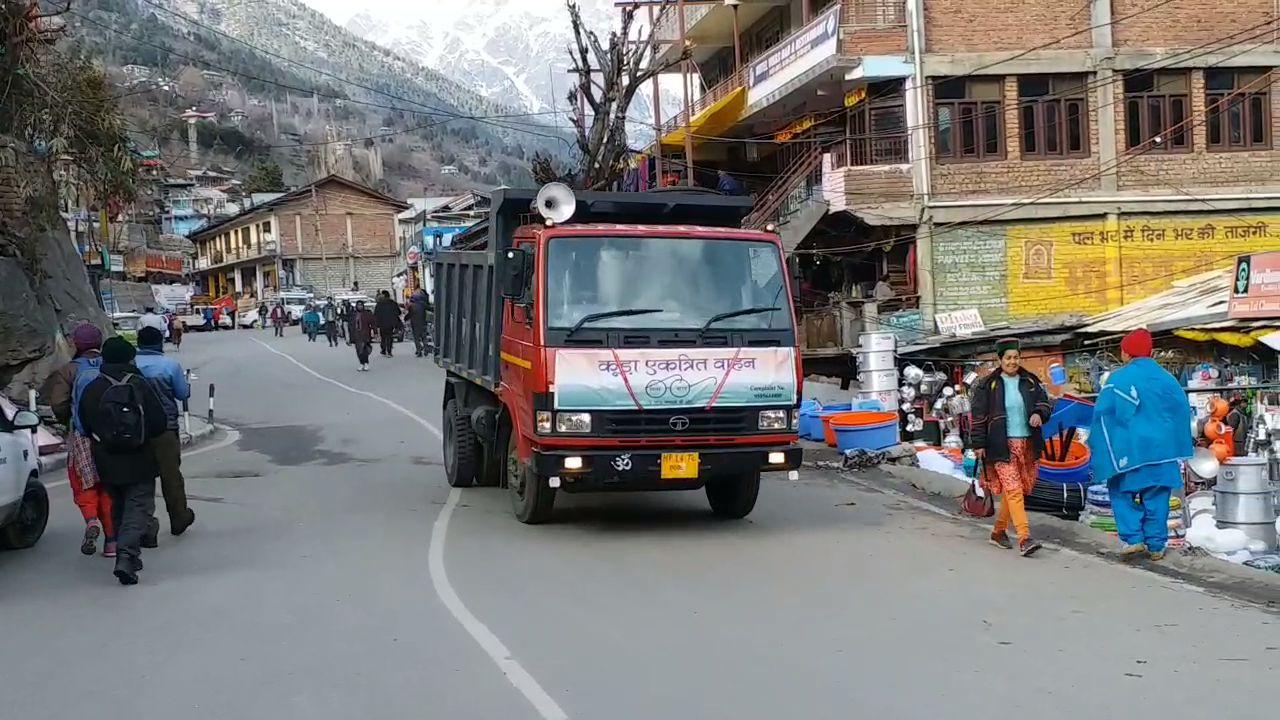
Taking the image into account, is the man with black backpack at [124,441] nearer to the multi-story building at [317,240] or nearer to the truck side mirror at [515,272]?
the truck side mirror at [515,272]

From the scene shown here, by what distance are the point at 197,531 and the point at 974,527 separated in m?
6.98

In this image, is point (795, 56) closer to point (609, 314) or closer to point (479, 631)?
point (609, 314)

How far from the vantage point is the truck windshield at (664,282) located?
9875mm

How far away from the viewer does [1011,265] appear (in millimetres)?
28438

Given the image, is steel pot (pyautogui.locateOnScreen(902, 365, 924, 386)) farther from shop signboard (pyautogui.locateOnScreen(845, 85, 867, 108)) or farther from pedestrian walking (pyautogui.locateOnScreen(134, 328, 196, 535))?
pedestrian walking (pyautogui.locateOnScreen(134, 328, 196, 535))

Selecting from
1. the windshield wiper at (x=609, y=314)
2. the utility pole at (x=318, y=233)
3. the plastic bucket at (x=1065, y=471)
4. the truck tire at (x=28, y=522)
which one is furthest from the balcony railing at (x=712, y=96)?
the utility pole at (x=318, y=233)

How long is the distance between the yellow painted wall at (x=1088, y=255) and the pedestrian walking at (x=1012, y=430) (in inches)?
756

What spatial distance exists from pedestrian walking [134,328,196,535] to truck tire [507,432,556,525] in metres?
2.81

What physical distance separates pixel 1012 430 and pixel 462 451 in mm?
6130

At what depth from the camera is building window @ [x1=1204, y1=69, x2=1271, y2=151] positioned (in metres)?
28.4

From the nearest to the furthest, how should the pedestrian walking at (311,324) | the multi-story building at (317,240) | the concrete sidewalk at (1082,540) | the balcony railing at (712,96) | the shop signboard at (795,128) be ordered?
the concrete sidewalk at (1082,540), the shop signboard at (795,128), the balcony railing at (712,96), the pedestrian walking at (311,324), the multi-story building at (317,240)

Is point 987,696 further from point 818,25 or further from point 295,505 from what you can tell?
point 818,25

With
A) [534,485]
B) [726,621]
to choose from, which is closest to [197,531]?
[534,485]

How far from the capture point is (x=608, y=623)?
7.23 m
